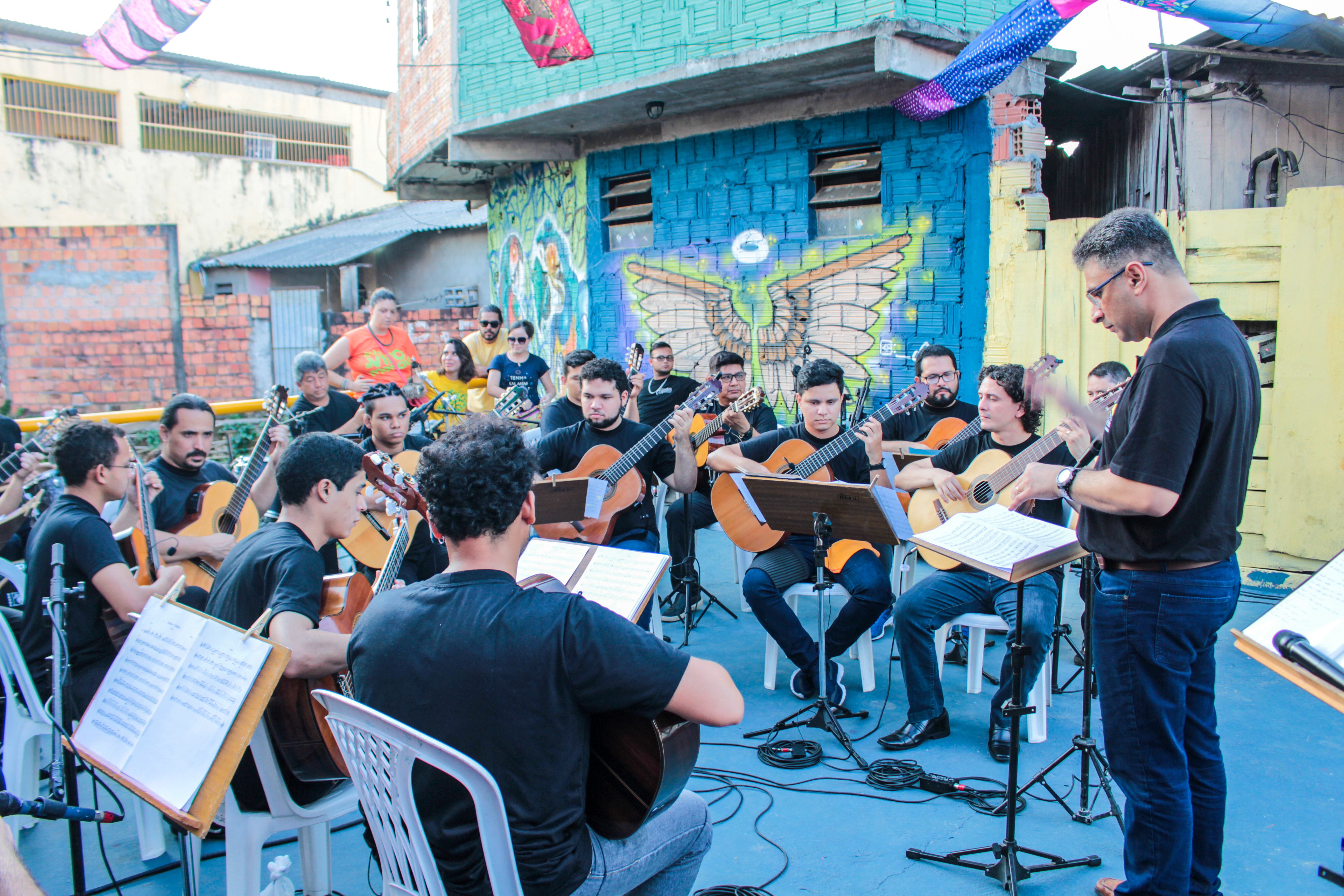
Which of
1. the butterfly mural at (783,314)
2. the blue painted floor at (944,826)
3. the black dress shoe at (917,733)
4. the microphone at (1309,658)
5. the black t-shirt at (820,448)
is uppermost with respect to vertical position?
the butterfly mural at (783,314)

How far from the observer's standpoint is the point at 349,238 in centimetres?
1798

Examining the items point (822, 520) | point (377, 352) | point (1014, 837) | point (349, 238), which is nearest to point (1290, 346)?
point (822, 520)

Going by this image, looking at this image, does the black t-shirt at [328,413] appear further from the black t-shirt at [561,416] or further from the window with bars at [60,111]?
the window with bars at [60,111]

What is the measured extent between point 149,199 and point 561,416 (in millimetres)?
17777

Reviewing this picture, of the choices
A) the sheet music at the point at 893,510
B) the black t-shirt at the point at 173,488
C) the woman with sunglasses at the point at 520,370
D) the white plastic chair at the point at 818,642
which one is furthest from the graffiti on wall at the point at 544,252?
the sheet music at the point at 893,510

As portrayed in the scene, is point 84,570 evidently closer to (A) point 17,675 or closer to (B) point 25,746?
(A) point 17,675

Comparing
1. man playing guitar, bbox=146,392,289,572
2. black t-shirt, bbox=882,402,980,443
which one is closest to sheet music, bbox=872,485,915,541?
black t-shirt, bbox=882,402,980,443

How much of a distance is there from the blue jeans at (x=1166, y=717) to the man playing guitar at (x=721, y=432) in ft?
10.7

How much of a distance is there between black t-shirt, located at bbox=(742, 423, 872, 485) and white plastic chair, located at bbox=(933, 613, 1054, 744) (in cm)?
93

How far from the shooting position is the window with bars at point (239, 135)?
19.5 m

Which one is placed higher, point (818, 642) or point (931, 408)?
point (931, 408)

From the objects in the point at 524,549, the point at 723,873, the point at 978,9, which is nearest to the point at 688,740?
the point at 524,549

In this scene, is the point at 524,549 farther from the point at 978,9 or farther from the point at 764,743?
the point at 978,9

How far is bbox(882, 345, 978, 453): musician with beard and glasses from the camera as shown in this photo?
18.6ft
